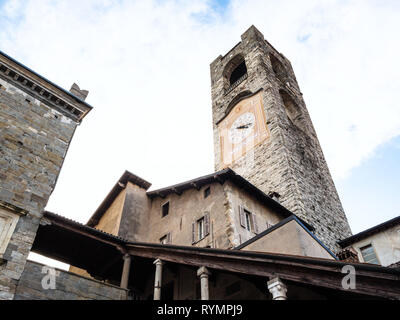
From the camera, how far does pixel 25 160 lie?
432 inches

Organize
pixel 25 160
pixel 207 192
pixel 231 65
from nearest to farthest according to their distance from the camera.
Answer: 1. pixel 25 160
2. pixel 207 192
3. pixel 231 65

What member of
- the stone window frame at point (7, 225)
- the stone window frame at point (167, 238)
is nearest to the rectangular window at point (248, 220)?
the stone window frame at point (167, 238)

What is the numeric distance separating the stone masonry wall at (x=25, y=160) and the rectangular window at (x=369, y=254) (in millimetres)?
11562

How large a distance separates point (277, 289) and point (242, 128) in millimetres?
19640

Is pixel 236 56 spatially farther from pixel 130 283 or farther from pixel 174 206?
pixel 130 283

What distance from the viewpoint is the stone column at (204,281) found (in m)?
7.79

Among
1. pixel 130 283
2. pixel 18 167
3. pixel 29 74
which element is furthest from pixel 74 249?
pixel 29 74

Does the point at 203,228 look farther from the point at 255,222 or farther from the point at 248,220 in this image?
the point at 255,222

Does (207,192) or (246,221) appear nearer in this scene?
(246,221)

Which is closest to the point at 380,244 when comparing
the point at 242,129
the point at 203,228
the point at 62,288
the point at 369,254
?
the point at 369,254

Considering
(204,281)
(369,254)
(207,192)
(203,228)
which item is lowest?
(204,281)

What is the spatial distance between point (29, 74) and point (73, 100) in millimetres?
1697

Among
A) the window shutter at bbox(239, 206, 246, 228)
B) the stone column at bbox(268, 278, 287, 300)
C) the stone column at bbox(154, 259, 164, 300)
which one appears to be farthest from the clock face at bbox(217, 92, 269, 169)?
the stone column at bbox(268, 278, 287, 300)

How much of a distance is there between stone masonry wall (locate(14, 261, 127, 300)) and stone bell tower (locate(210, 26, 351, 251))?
11030mm
